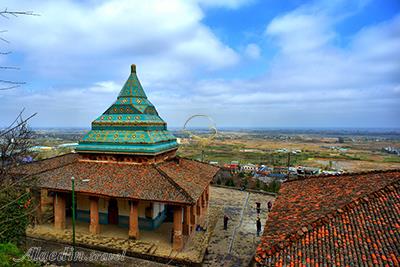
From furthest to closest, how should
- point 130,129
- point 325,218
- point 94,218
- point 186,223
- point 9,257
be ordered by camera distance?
point 130,129
point 94,218
point 186,223
point 9,257
point 325,218

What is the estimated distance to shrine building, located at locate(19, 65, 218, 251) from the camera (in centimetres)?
1461

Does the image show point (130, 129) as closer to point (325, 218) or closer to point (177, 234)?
point (177, 234)

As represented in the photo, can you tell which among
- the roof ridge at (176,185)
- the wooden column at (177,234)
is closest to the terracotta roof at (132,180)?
the roof ridge at (176,185)

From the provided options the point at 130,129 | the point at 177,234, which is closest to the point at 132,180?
the point at 177,234

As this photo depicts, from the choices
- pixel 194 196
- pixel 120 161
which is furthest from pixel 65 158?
pixel 194 196

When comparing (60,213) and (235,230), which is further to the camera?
(235,230)

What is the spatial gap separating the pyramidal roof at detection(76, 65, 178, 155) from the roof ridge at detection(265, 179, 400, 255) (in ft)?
33.7

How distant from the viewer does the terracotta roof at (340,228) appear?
7742mm

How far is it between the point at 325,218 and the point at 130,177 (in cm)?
1049

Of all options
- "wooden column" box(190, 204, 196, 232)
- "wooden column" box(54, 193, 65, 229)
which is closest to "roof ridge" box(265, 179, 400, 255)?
"wooden column" box(190, 204, 196, 232)

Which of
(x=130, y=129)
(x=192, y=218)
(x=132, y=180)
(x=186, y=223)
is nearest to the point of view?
(x=132, y=180)

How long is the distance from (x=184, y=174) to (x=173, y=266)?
565 centimetres

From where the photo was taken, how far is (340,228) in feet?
28.9

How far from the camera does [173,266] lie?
13.4m
